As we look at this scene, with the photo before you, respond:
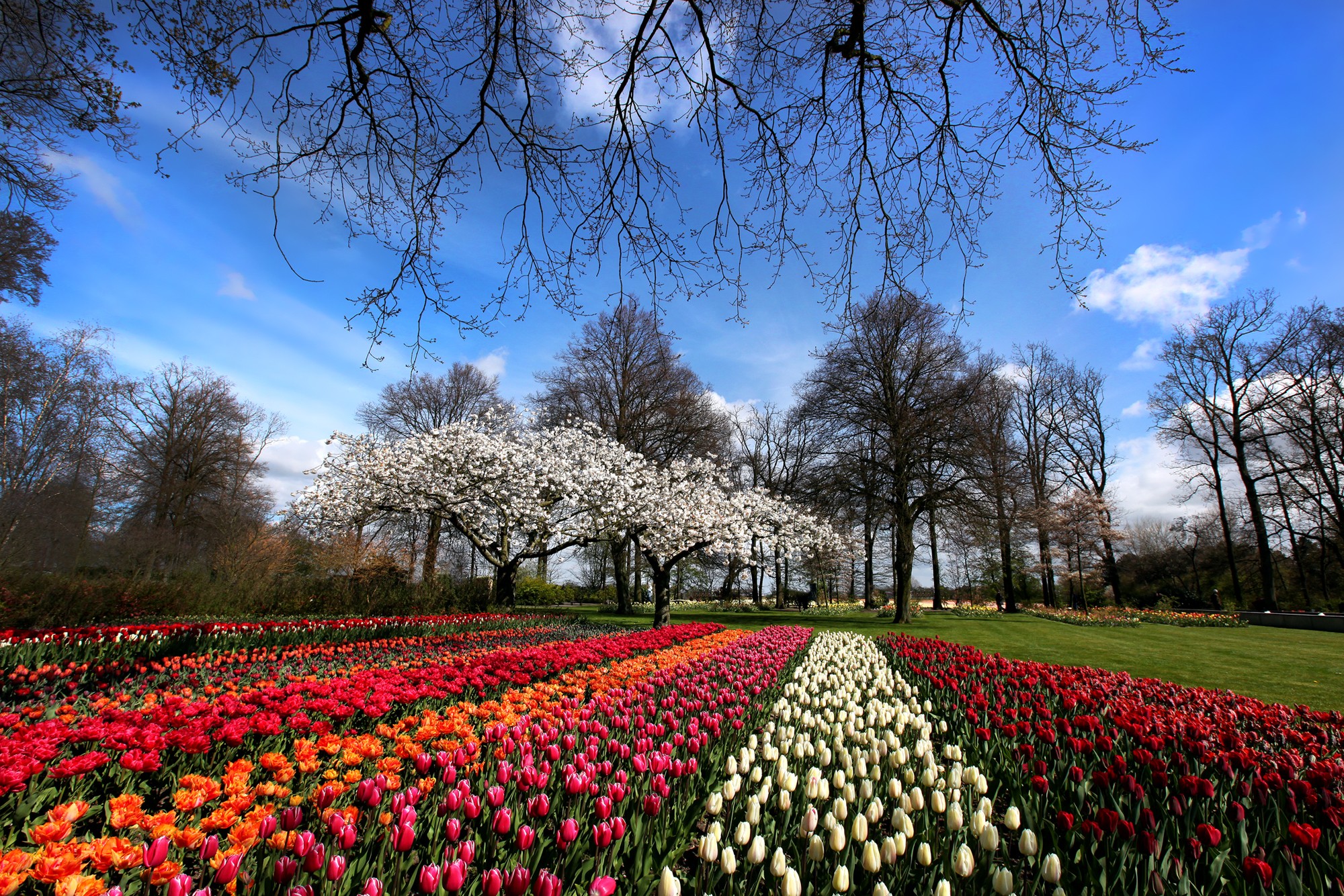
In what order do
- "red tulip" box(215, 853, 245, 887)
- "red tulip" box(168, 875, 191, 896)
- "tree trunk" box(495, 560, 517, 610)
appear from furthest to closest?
1. "tree trunk" box(495, 560, 517, 610)
2. "red tulip" box(215, 853, 245, 887)
3. "red tulip" box(168, 875, 191, 896)

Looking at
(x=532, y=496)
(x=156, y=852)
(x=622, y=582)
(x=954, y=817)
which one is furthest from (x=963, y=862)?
(x=622, y=582)

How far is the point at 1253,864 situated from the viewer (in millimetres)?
1970

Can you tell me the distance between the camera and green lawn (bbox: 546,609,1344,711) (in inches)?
314

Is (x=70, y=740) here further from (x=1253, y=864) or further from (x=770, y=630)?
(x=770, y=630)

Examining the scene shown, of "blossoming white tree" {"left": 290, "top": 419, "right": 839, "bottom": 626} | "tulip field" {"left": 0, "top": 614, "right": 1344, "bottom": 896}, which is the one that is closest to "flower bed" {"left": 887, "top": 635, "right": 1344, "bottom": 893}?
"tulip field" {"left": 0, "top": 614, "right": 1344, "bottom": 896}

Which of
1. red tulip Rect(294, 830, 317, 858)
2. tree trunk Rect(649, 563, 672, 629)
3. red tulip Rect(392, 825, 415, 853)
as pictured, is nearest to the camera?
red tulip Rect(294, 830, 317, 858)

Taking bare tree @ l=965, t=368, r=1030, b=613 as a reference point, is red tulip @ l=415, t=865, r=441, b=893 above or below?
below

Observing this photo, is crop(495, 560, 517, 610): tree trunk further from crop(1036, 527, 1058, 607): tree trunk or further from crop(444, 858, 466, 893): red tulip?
crop(1036, 527, 1058, 607): tree trunk

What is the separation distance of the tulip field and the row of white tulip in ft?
0.05

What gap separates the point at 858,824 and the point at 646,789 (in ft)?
3.20

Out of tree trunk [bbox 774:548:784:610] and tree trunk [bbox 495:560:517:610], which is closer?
tree trunk [bbox 495:560:517:610]

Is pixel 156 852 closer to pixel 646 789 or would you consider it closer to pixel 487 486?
pixel 646 789

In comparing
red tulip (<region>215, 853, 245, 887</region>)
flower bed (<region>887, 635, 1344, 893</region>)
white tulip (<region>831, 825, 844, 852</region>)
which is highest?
red tulip (<region>215, 853, 245, 887</region>)

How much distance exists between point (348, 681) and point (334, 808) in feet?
7.49
